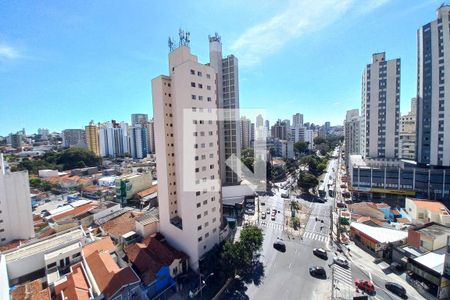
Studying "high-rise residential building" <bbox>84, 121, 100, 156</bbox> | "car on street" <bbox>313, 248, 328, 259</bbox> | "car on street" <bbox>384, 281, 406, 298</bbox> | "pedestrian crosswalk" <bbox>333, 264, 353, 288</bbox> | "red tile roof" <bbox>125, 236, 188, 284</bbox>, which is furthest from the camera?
"high-rise residential building" <bbox>84, 121, 100, 156</bbox>

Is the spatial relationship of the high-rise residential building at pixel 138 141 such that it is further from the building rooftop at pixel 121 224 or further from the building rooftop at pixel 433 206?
the building rooftop at pixel 433 206

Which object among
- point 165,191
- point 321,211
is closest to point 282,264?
point 165,191

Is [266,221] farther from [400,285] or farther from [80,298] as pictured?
[80,298]

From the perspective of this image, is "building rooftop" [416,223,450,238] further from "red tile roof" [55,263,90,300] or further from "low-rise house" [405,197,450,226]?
"red tile roof" [55,263,90,300]

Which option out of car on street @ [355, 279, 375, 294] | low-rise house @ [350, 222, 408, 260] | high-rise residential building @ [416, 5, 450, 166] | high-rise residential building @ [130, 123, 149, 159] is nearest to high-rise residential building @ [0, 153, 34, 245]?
car on street @ [355, 279, 375, 294]

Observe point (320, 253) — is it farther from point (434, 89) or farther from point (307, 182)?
point (434, 89)

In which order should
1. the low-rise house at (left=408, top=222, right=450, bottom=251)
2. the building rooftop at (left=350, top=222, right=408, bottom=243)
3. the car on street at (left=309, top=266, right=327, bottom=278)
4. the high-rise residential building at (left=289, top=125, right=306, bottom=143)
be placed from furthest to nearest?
the high-rise residential building at (left=289, top=125, right=306, bottom=143) → the building rooftop at (left=350, top=222, right=408, bottom=243) → the low-rise house at (left=408, top=222, right=450, bottom=251) → the car on street at (left=309, top=266, right=327, bottom=278)

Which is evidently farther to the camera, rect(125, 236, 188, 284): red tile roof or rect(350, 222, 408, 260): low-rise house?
rect(350, 222, 408, 260): low-rise house

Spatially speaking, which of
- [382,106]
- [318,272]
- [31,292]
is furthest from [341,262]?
[382,106]
